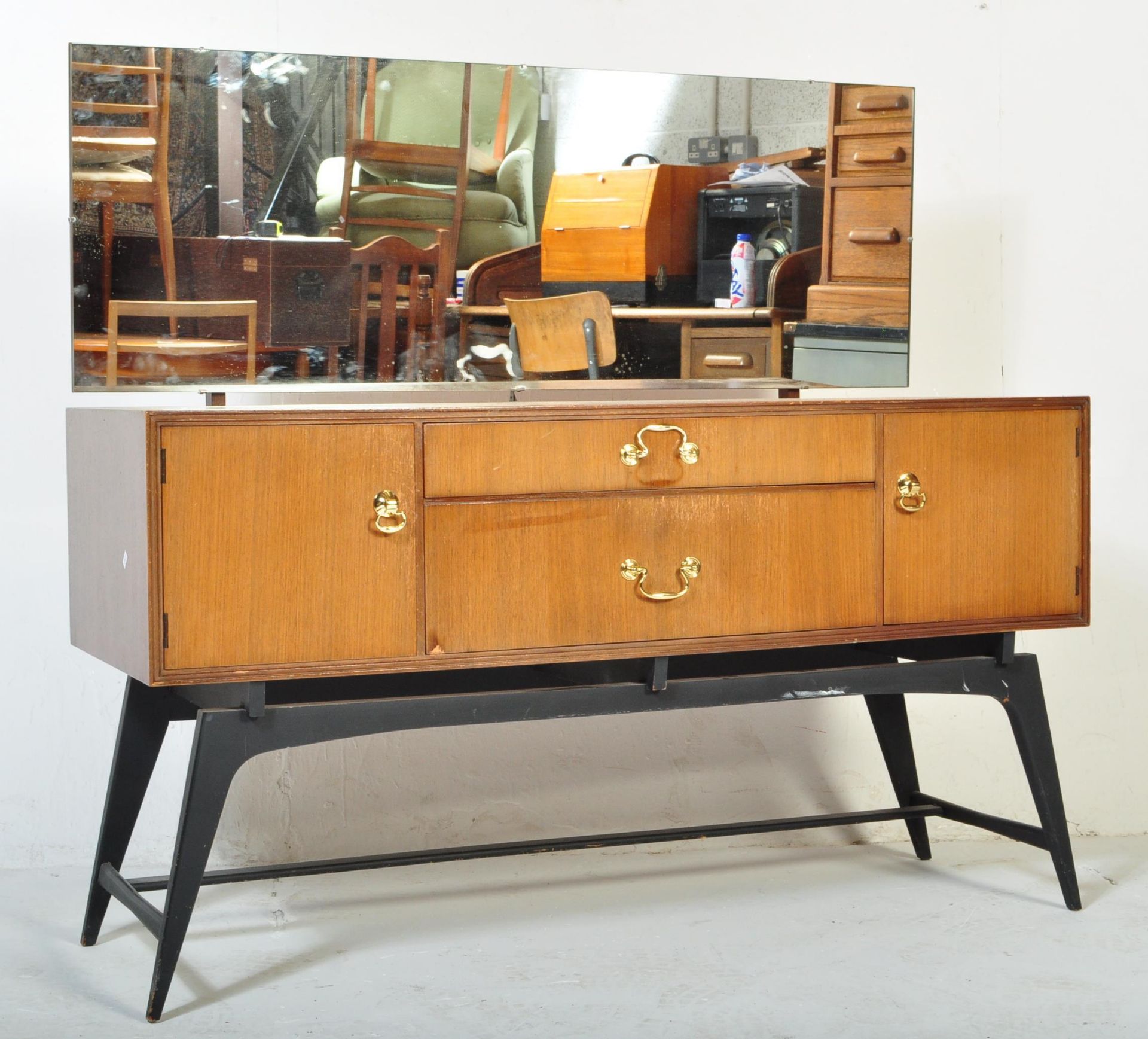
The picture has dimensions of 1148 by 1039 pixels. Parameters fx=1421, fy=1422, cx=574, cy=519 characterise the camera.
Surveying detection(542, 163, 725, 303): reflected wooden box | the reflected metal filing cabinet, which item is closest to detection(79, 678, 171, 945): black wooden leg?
detection(542, 163, 725, 303): reflected wooden box

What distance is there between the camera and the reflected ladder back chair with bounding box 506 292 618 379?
2771mm

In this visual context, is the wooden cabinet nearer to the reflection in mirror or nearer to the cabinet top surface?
the reflection in mirror

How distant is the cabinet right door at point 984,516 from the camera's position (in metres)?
2.55

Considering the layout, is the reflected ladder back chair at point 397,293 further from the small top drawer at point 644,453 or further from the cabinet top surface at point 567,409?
the small top drawer at point 644,453

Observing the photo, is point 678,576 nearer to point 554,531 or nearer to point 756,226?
point 554,531

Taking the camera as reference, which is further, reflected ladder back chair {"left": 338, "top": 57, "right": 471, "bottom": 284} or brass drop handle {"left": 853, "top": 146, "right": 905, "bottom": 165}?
brass drop handle {"left": 853, "top": 146, "right": 905, "bottom": 165}

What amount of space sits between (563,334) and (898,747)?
1194mm

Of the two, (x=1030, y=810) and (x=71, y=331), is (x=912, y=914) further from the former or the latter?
(x=71, y=331)

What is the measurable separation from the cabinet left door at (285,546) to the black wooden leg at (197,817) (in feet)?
0.40

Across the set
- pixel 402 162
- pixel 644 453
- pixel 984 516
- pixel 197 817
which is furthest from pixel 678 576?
pixel 402 162

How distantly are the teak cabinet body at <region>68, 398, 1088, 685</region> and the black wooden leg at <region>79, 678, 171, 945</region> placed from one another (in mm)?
167

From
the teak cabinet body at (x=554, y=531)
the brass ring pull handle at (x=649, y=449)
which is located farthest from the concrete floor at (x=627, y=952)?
the brass ring pull handle at (x=649, y=449)

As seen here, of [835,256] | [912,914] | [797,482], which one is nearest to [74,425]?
[797,482]

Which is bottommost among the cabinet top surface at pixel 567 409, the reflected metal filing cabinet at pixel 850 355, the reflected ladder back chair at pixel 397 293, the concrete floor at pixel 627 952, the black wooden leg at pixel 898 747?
the concrete floor at pixel 627 952
